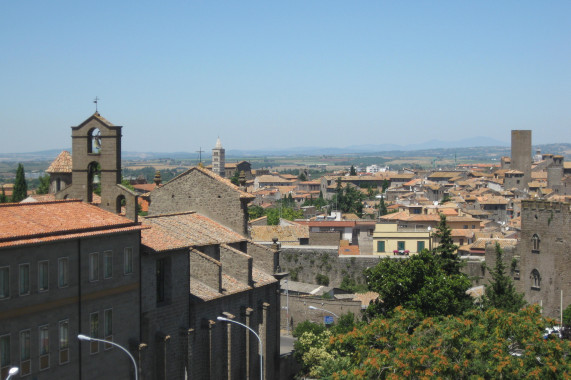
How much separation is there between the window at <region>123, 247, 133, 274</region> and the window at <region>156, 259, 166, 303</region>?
83.8 inches

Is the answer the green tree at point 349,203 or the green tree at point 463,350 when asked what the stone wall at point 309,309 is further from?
the green tree at point 349,203

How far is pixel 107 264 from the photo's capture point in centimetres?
2575

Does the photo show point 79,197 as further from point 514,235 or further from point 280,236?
point 514,235

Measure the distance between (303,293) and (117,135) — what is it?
28635 mm

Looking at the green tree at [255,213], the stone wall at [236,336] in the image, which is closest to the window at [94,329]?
the stone wall at [236,336]

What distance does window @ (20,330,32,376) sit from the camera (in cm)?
2253

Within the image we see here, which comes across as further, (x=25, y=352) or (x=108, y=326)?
(x=108, y=326)

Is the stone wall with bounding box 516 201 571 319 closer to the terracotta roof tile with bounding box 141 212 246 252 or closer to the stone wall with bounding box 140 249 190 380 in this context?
the terracotta roof tile with bounding box 141 212 246 252

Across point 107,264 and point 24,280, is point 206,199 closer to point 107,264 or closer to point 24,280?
point 107,264

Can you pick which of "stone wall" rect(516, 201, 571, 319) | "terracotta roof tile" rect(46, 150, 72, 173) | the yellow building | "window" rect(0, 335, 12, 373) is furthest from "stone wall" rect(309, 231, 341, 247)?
"window" rect(0, 335, 12, 373)

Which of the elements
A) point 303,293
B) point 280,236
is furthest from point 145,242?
point 280,236

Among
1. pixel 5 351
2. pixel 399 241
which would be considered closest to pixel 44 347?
pixel 5 351

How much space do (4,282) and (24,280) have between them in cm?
70

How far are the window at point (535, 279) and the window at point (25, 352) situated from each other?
1529 inches
